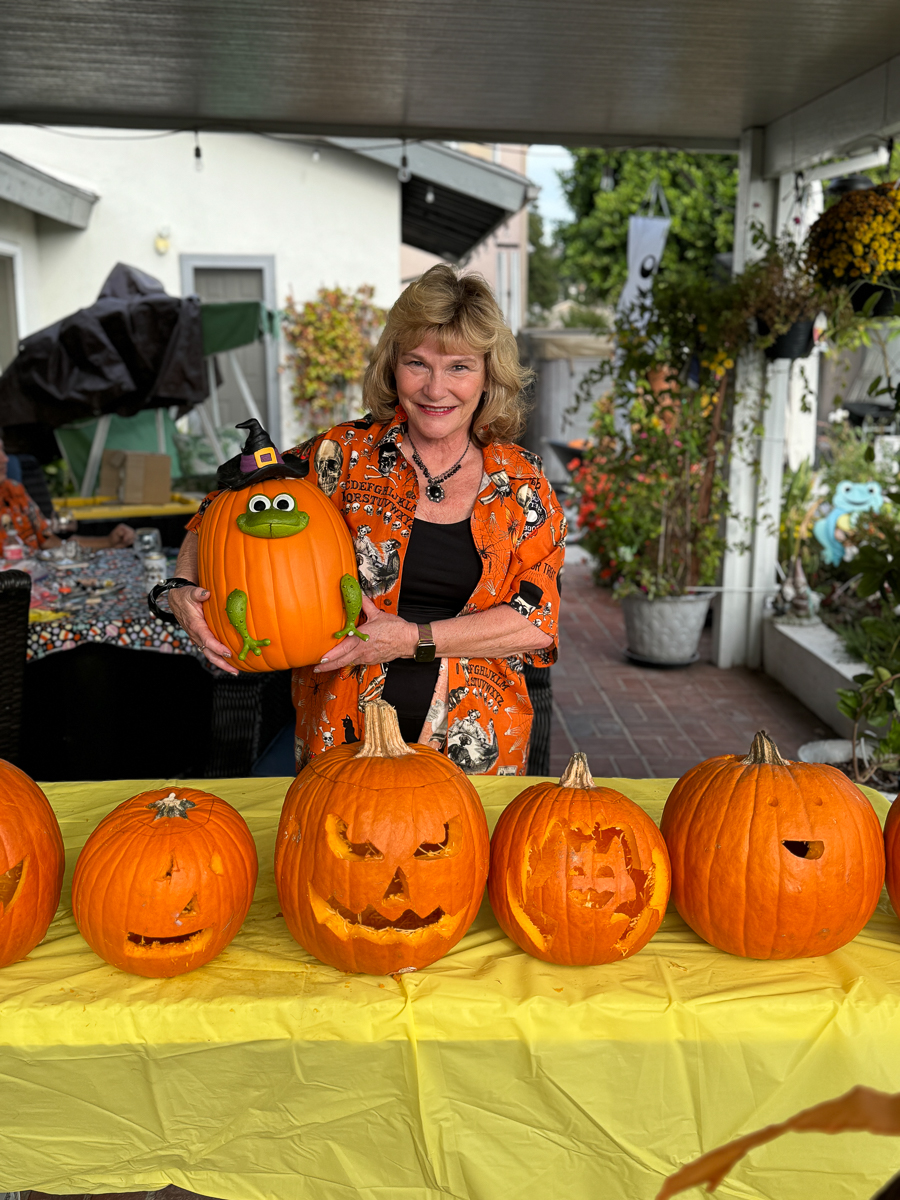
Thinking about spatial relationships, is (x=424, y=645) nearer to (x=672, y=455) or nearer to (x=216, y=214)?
(x=672, y=455)

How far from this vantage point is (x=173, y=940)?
1.33 meters

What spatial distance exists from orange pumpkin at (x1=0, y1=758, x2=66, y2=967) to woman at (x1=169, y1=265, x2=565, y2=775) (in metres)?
0.69

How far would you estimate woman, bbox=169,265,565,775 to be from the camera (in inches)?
80.0

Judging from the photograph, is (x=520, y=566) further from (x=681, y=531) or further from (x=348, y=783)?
(x=681, y=531)

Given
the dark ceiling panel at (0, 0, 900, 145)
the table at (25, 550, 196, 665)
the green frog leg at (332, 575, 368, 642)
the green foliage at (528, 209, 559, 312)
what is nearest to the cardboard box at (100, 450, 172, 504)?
the dark ceiling panel at (0, 0, 900, 145)

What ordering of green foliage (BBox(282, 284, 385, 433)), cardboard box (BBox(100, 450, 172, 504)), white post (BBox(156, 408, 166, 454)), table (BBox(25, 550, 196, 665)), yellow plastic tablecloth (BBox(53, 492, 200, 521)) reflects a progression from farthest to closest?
green foliage (BBox(282, 284, 385, 433)) < white post (BBox(156, 408, 166, 454)) < cardboard box (BBox(100, 450, 172, 504)) < yellow plastic tablecloth (BBox(53, 492, 200, 521)) < table (BBox(25, 550, 196, 665))

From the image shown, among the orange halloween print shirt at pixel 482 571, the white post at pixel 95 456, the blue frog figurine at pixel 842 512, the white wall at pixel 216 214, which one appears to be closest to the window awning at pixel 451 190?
the white wall at pixel 216 214

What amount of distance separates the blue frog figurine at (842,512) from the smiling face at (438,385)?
5.72 metres

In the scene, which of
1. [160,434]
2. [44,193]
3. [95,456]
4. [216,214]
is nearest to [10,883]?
[95,456]

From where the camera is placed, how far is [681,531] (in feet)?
21.2

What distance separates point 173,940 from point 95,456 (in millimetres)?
7458

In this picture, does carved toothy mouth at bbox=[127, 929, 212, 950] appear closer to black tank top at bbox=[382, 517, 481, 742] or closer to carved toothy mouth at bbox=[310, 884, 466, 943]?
carved toothy mouth at bbox=[310, 884, 466, 943]

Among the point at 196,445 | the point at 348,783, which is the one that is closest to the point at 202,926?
the point at 348,783

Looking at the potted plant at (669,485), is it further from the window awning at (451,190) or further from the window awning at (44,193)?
the window awning at (44,193)
